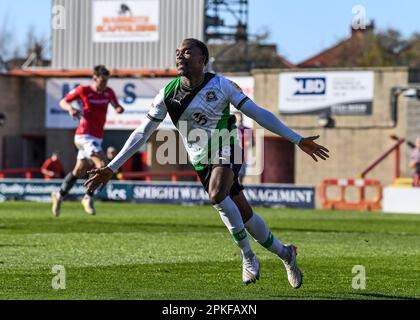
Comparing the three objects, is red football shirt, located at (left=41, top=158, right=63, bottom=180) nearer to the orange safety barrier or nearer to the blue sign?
the blue sign

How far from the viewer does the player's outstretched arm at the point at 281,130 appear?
396 inches

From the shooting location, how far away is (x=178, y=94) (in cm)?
1063

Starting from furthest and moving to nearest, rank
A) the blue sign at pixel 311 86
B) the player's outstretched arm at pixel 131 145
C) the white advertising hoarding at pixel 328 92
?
the blue sign at pixel 311 86
the white advertising hoarding at pixel 328 92
the player's outstretched arm at pixel 131 145

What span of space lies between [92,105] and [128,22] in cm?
3012

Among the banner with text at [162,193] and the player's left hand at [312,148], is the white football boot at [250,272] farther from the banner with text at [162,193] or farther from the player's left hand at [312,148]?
the banner with text at [162,193]

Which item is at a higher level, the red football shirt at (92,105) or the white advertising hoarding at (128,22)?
the white advertising hoarding at (128,22)

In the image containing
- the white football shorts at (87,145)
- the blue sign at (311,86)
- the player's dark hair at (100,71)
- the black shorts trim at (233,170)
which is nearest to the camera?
the black shorts trim at (233,170)

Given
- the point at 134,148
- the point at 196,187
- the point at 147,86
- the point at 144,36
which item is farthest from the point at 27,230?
the point at 144,36

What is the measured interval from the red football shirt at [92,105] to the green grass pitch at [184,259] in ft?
5.48

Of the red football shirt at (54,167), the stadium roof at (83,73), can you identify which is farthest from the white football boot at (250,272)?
the stadium roof at (83,73)

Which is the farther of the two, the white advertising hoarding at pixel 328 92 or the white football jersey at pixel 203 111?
the white advertising hoarding at pixel 328 92

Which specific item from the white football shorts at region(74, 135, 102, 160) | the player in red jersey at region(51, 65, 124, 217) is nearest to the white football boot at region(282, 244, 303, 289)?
the player in red jersey at region(51, 65, 124, 217)

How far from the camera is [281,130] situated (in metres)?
10.3
